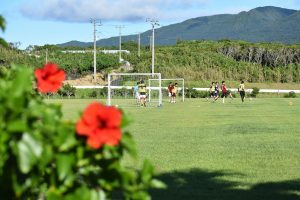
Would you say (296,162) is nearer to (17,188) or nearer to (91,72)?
(17,188)

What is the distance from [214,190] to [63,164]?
6.41 meters

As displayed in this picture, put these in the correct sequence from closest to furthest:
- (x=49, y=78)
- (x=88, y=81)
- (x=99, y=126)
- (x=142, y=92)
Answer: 1. (x=99, y=126)
2. (x=49, y=78)
3. (x=142, y=92)
4. (x=88, y=81)

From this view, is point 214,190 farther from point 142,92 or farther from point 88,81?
point 88,81

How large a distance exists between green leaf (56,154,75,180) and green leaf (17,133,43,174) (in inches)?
4.5

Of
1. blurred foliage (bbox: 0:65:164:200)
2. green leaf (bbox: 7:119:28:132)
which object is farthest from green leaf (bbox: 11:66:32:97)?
green leaf (bbox: 7:119:28:132)

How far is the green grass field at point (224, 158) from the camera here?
9.39m

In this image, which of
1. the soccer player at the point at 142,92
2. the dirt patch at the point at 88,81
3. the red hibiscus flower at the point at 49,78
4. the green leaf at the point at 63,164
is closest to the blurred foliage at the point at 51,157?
the green leaf at the point at 63,164

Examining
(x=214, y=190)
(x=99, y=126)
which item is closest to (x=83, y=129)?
(x=99, y=126)

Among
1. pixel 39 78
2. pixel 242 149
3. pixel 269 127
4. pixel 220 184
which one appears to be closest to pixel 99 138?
pixel 39 78

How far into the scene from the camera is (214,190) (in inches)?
371

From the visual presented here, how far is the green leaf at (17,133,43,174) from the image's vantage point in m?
3.13

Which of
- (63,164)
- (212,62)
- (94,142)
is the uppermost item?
(212,62)

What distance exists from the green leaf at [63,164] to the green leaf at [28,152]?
0.37ft

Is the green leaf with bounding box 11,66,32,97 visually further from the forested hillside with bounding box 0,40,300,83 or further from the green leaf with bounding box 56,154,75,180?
the forested hillside with bounding box 0,40,300,83
